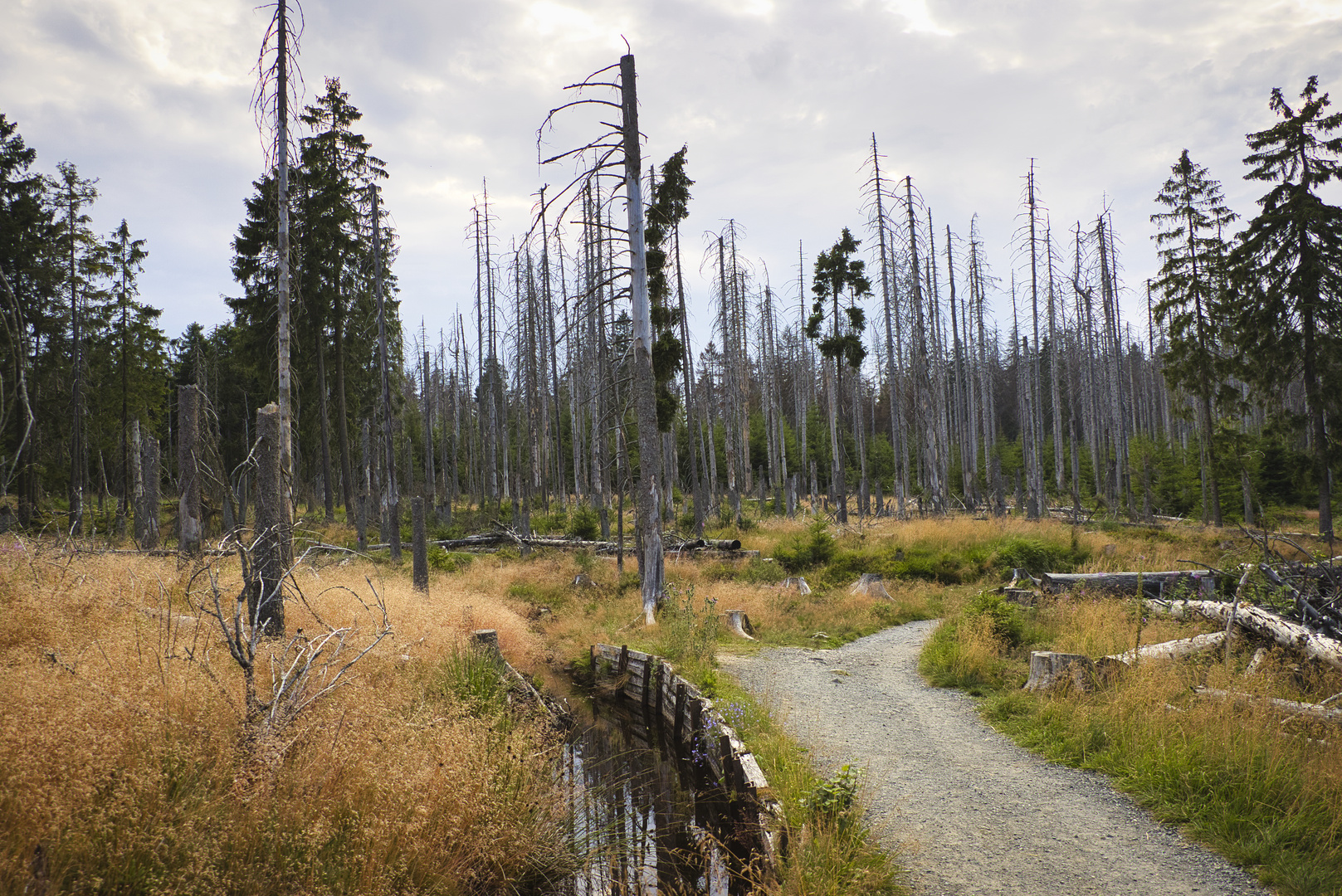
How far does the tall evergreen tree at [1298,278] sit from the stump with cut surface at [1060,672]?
1709cm

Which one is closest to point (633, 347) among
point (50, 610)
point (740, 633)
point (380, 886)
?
point (740, 633)

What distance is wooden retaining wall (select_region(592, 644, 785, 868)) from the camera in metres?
4.52

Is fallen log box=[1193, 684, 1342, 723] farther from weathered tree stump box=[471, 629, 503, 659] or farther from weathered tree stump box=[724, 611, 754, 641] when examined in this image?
weathered tree stump box=[471, 629, 503, 659]

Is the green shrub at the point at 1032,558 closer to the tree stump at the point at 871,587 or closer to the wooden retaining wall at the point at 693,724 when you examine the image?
the tree stump at the point at 871,587

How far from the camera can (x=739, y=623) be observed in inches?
440

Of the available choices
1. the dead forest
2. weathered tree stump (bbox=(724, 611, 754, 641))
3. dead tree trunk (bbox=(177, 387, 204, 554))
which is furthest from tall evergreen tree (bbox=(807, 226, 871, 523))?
dead tree trunk (bbox=(177, 387, 204, 554))

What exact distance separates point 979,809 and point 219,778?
4954mm

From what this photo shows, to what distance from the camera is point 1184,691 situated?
5828 mm

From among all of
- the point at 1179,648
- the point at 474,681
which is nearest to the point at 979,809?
the point at 1179,648

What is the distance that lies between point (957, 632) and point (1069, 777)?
12.8 ft

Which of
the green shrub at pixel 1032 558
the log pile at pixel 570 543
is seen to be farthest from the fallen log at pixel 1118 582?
the log pile at pixel 570 543

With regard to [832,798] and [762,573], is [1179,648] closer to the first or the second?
[832,798]

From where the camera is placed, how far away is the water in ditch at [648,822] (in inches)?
187

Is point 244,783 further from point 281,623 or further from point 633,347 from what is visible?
point 633,347
